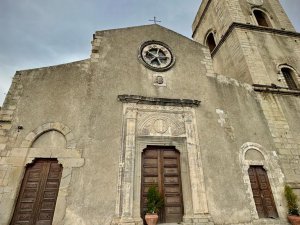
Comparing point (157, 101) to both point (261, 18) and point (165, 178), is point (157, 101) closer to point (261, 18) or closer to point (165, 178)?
point (165, 178)

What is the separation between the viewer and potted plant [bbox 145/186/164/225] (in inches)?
214

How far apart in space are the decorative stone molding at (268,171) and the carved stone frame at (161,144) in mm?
1708

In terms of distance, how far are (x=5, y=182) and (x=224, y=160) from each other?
6.64m

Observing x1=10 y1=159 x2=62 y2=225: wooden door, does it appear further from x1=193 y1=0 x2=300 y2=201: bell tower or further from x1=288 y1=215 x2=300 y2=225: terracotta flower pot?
x1=193 y1=0 x2=300 y2=201: bell tower

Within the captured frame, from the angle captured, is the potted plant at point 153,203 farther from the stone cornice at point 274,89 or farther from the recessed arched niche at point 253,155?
the stone cornice at point 274,89

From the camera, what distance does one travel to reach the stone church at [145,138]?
5801 millimetres

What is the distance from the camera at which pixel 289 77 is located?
1052cm

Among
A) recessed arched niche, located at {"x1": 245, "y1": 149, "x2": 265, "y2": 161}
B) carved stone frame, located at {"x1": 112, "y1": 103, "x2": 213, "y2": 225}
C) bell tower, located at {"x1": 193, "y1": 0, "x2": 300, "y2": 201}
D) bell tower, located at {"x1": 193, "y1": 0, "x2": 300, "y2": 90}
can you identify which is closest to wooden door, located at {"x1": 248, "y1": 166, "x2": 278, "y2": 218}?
recessed arched niche, located at {"x1": 245, "y1": 149, "x2": 265, "y2": 161}

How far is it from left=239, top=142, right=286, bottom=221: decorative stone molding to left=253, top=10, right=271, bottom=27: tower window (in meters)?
8.68

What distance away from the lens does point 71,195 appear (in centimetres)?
568

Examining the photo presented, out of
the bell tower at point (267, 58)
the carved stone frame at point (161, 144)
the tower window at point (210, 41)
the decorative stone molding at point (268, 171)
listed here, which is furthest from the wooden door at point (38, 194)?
the tower window at point (210, 41)

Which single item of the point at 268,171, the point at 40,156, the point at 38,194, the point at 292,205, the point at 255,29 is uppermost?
the point at 255,29

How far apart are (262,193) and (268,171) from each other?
85 cm

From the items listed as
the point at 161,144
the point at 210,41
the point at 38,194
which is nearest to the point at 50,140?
the point at 38,194
